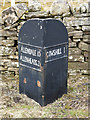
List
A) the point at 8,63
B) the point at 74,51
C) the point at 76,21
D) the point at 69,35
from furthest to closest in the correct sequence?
the point at 8,63 → the point at 74,51 → the point at 69,35 → the point at 76,21

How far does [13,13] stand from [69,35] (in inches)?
72.1

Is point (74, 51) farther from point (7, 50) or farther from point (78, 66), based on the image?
point (7, 50)

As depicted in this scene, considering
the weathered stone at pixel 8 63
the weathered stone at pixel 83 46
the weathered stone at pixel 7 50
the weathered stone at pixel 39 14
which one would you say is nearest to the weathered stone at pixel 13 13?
the weathered stone at pixel 39 14

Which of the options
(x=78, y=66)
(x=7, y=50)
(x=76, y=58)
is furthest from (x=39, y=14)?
(x=78, y=66)

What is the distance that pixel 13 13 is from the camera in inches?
195

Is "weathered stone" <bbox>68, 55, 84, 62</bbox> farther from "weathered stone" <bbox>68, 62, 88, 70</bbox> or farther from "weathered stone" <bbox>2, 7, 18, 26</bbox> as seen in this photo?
"weathered stone" <bbox>2, 7, 18, 26</bbox>

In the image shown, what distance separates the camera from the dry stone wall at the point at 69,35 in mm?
4910

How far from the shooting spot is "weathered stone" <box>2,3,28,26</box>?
4.94m

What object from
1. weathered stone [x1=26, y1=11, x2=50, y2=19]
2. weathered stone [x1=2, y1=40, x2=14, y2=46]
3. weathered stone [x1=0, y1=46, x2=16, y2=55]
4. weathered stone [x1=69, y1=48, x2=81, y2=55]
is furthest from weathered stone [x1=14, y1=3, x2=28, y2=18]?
weathered stone [x1=69, y1=48, x2=81, y2=55]

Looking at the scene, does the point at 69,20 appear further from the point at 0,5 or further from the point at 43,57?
the point at 0,5

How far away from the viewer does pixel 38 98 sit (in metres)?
3.62

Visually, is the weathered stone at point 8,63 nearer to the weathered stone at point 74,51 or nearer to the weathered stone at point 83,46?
the weathered stone at point 74,51

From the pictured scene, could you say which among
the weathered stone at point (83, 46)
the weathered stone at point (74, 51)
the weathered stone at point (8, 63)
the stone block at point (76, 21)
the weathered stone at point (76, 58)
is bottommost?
the weathered stone at point (8, 63)

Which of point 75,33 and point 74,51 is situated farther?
point 74,51
